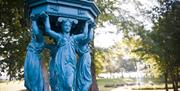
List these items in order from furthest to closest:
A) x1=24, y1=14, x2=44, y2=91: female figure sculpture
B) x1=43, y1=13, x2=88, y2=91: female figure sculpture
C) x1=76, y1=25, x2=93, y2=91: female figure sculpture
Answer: x1=76, y1=25, x2=93, y2=91: female figure sculpture → x1=24, y1=14, x2=44, y2=91: female figure sculpture → x1=43, y1=13, x2=88, y2=91: female figure sculpture

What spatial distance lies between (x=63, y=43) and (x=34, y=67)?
0.57 metres

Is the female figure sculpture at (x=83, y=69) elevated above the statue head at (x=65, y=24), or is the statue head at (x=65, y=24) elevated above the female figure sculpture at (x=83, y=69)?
the statue head at (x=65, y=24)

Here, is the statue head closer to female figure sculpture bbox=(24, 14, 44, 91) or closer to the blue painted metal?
the blue painted metal

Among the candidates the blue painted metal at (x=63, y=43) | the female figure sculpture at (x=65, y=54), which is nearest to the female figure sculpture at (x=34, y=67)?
the blue painted metal at (x=63, y=43)

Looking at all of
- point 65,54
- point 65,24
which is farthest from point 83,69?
point 65,24

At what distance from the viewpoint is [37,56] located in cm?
567

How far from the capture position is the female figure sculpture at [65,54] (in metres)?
5.41

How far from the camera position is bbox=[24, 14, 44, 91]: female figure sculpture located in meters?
5.56

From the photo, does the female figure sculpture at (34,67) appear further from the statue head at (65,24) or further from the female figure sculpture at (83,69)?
the female figure sculpture at (83,69)

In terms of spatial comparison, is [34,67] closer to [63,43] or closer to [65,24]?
[63,43]

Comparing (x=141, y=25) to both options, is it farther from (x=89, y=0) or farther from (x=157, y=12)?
(x=89, y=0)

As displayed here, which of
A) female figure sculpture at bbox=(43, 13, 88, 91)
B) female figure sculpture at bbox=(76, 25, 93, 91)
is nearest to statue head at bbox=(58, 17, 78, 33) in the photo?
female figure sculpture at bbox=(43, 13, 88, 91)

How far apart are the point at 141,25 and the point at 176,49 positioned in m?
2.69

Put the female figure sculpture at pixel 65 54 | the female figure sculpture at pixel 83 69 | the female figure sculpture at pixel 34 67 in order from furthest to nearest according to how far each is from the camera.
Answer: the female figure sculpture at pixel 83 69
the female figure sculpture at pixel 34 67
the female figure sculpture at pixel 65 54
